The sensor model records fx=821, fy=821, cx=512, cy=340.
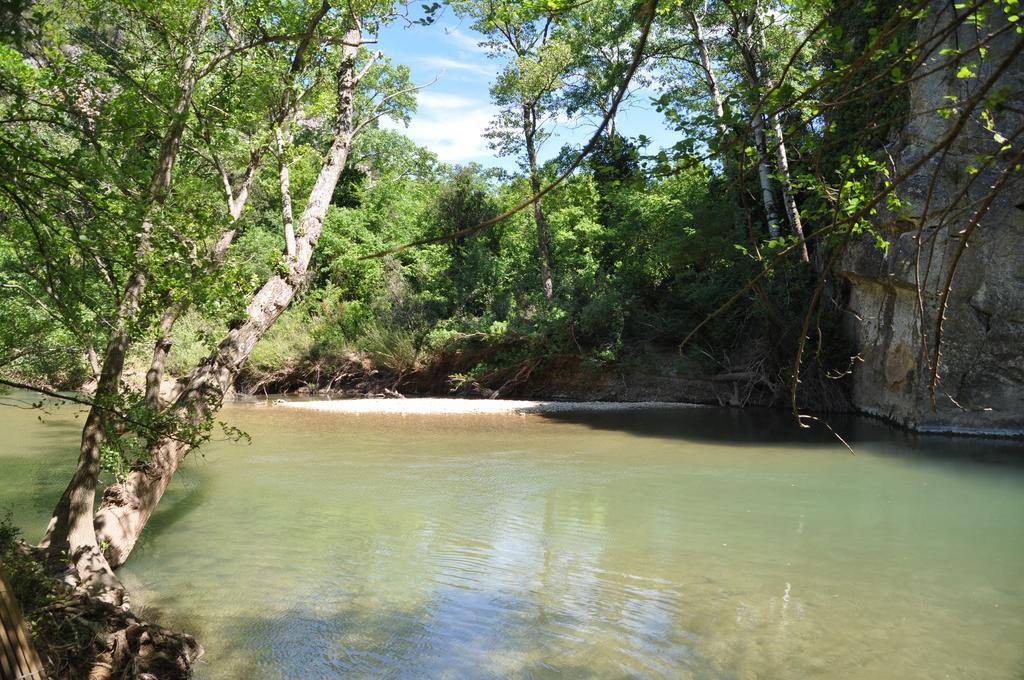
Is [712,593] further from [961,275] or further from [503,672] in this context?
[961,275]

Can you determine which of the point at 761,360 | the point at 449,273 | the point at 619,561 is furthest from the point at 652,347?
the point at 619,561

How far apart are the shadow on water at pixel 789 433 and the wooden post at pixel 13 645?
9166 mm

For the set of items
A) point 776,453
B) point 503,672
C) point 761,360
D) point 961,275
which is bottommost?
point 503,672

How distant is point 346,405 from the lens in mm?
18109

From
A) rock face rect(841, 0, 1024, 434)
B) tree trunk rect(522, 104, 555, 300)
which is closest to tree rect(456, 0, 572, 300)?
tree trunk rect(522, 104, 555, 300)

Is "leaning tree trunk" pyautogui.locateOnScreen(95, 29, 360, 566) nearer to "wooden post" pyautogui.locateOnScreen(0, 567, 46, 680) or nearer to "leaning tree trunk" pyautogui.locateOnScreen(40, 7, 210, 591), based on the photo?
"leaning tree trunk" pyautogui.locateOnScreen(40, 7, 210, 591)

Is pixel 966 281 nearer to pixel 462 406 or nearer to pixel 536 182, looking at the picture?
pixel 462 406

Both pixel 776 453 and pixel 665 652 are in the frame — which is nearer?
pixel 665 652

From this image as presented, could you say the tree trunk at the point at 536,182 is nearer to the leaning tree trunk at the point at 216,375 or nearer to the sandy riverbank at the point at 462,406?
the sandy riverbank at the point at 462,406

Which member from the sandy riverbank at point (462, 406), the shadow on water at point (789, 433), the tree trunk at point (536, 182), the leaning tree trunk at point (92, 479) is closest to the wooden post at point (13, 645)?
the leaning tree trunk at point (92, 479)

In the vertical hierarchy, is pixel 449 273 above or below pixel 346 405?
above

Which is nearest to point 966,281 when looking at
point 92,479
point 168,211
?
point 168,211

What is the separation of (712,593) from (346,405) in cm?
1332

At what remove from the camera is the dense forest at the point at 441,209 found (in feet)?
11.1
